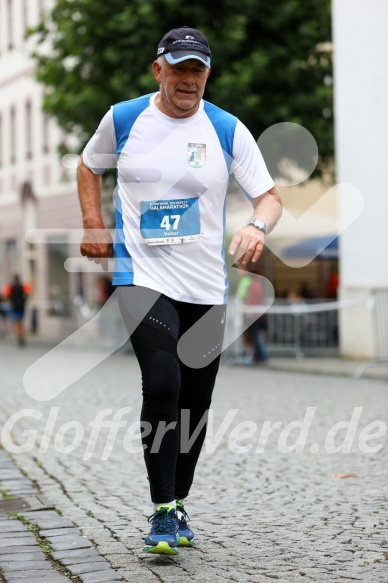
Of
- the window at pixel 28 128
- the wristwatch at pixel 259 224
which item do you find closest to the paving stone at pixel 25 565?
the wristwatch at pixel 259 224

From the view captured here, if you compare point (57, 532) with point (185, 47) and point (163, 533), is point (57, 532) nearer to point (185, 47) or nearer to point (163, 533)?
point (163, 533)

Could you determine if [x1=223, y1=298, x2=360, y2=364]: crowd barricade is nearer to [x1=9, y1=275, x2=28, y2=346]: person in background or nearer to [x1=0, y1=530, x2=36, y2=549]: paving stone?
[x1=9, y1=275, x2=28, y2=346]: person in background

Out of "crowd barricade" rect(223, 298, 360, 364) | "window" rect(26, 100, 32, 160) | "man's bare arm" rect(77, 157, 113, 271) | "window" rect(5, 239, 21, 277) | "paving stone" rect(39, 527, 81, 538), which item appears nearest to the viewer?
"man's bare arm" rect(77, 157, 113, 271)

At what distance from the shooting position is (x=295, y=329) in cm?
2080

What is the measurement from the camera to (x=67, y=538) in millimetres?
5297

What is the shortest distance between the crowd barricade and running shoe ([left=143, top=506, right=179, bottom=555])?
1540 cm

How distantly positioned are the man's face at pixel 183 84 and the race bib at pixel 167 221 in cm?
35

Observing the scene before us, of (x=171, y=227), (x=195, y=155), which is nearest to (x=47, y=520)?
(x=171, y=227)

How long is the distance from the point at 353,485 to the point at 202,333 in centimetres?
208

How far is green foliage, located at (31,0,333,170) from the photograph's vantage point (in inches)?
878

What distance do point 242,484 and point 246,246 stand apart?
2542 mm

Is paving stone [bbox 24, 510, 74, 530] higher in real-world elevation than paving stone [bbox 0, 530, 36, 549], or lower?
lower

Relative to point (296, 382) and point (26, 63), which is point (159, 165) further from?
point (26, 63)

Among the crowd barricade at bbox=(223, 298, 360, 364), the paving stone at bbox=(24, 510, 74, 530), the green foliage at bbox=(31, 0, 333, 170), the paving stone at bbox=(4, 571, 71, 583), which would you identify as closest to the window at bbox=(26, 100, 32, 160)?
the green foliage at bbox=(31, 0, 333, 170)
